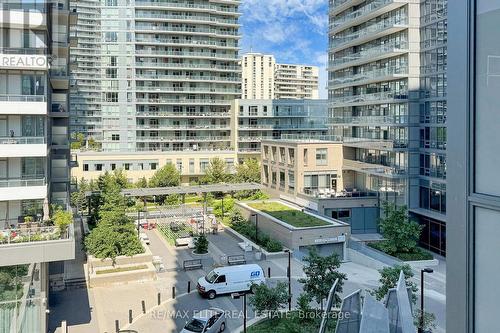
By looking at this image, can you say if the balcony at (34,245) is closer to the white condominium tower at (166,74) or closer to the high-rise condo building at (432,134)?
the high-rise condo building at (432,134)

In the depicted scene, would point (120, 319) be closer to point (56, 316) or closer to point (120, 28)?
point (56, 316)

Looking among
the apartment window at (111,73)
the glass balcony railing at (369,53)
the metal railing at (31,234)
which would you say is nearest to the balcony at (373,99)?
the glass balcony railing at (369,53)

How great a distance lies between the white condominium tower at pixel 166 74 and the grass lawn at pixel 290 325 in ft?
145

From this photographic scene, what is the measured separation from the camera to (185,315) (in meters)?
20.6

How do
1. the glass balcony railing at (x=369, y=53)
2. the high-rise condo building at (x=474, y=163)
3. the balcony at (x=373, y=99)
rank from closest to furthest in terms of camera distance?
the high-rise condo building at (x=474, y=163) → the balcony at (x=373, y=99) → the glass balcony railing at (x=369, y=53)

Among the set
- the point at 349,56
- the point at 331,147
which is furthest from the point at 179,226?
the point at 349,56

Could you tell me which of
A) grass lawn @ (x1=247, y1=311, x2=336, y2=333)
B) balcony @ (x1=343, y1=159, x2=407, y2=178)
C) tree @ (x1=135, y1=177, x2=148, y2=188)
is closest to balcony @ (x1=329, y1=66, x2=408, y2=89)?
balcony @ (x1=343, y1=159, x2=407, y2=178)

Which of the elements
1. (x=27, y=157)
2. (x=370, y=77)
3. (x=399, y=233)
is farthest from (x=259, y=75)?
(x=27, y=157)

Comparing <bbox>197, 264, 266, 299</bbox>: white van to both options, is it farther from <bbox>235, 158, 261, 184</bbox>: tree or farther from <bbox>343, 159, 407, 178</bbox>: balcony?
<bbox>235, 158, 261, 184</bbox>: tree

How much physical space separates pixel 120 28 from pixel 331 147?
3263 cm

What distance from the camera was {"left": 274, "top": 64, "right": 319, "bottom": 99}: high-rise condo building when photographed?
171 meters

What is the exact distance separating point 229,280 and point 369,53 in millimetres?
24726

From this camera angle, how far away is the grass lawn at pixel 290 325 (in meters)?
18.0

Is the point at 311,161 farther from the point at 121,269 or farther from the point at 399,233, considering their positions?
the point at 121,269
